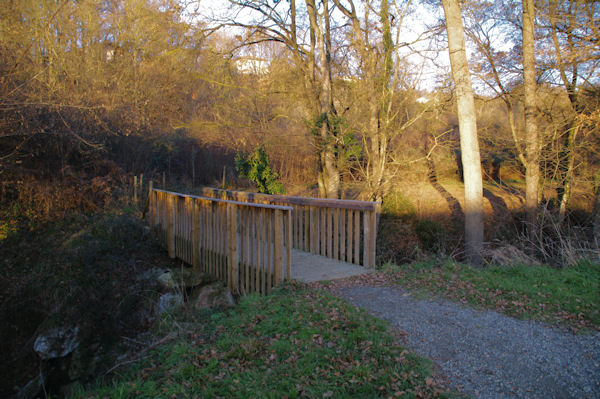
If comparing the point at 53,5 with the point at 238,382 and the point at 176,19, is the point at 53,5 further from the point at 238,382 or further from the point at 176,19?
the point at 238,382

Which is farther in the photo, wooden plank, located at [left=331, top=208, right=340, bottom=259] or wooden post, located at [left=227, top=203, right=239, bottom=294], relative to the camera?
wooden plank, located at [left=331, top=208, right=340, bottom=259]

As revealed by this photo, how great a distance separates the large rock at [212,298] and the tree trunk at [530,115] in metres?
8.31

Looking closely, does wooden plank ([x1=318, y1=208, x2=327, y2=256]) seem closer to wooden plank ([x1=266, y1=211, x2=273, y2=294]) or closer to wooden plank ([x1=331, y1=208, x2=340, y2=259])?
wooden plank ([x1=331, y1=208, x2=340, y2=259])

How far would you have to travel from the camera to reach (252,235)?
6.26 metres

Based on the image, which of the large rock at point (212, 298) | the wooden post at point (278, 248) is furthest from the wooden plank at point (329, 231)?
the large rock at point (212, 298)

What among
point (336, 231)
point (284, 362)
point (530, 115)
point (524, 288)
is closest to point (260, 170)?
point (336, 231)

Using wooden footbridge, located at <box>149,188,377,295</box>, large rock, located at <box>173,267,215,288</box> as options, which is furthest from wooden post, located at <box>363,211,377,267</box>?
large rock, located at <box>173,267,215,288</box>

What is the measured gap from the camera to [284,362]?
11.6ft

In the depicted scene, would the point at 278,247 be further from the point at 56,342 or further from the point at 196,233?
the point at 56,342

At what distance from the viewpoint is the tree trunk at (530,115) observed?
35.1 ft

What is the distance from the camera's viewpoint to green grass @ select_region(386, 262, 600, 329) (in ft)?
14.4

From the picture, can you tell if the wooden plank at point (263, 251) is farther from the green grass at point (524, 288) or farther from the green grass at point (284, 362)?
the green grass at point (524, 288)

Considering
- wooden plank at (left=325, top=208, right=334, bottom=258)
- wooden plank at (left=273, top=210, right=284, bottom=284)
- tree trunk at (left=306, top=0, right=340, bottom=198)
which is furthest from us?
tree trunk at (left=306, top=0, right=340, bottom=198)

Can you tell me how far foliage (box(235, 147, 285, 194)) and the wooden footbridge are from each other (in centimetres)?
485
